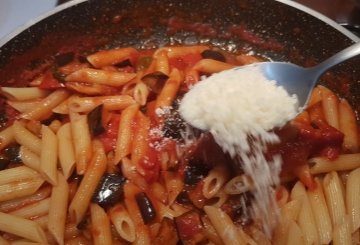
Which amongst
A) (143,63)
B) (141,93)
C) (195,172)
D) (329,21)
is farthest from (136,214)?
(329,21)

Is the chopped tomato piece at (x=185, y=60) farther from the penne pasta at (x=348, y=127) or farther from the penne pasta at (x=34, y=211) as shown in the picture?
the penne pasta at (x=34, y=211)

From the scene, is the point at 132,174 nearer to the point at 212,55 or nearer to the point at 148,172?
the point at 148,172

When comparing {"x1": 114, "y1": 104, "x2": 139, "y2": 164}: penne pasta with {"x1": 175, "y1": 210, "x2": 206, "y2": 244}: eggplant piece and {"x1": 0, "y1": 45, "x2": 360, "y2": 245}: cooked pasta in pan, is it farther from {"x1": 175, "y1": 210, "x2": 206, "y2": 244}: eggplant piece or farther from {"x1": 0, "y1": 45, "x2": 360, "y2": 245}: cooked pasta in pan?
{"x1": 175, "y1": 210, "x2": 206, "y2": 244}: eggplant piece

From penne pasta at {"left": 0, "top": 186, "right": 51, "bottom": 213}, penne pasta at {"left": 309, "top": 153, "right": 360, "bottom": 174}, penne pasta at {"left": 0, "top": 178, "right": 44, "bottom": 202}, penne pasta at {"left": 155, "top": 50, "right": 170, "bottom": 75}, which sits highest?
penne pasta at {"left": 155, "top": 50, "right": 170, "bottom": 75}

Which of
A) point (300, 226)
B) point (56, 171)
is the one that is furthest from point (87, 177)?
point (300, 226)

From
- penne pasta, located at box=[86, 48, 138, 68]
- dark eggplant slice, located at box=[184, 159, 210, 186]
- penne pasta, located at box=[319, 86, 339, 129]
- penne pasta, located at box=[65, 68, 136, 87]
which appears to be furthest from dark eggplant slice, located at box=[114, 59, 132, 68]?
penne pasta, located at box=[319, 86, 339, 129]

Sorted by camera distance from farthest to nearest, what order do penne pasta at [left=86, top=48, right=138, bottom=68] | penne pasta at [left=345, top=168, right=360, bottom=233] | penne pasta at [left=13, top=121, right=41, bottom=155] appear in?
penne pasta at [left=86, top=48, right=138, bottom=68], penne pasta at [left=13, top=121, right=41, bottom=155], penne pasta at [left=345, top=168, right=360, bottom=233]
